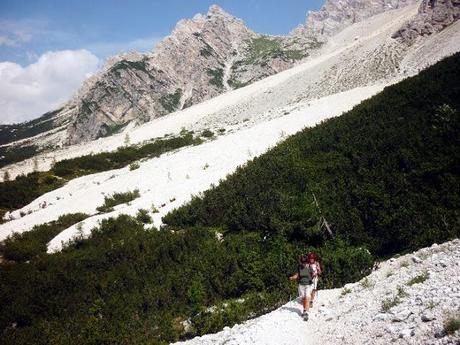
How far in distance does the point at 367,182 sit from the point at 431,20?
55.5 meters

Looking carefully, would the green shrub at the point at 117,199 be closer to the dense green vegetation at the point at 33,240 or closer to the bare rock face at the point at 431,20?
the dense green vegetation at the point at 33,240

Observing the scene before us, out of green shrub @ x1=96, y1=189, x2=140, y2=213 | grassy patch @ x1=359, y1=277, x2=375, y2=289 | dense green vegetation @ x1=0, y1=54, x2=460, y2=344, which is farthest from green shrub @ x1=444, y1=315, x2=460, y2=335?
green shrub @ x1=96, y1=189, x2=140, y2=213

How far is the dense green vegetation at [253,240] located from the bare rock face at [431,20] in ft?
147

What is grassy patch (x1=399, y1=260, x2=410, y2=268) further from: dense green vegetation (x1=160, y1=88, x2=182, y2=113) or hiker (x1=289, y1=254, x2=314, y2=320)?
dense green vegetation (x1=160, y1=88, x2=182, y2=113)

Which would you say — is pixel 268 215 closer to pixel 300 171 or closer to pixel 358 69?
pixel 300 171

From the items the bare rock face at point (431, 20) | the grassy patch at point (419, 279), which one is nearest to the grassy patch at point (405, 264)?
the grassy patch at point (419, 279)

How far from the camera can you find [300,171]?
18.6 meters

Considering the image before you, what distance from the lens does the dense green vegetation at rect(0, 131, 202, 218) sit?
113 feet

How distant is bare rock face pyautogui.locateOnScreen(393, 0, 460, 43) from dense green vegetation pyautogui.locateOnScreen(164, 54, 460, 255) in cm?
4073

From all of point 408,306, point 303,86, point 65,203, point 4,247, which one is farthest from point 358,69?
point 408,306

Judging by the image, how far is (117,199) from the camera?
26703mm

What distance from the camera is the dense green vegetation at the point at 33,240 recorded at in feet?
65.2

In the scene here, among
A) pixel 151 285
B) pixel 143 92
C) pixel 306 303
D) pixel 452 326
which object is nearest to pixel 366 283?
pixel 306 303

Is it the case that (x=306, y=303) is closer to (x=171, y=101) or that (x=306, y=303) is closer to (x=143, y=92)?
(x=171, y=101)
